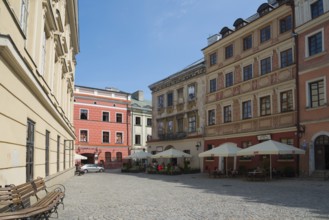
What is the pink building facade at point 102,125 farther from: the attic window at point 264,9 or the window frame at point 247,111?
the attic window at point 264,9

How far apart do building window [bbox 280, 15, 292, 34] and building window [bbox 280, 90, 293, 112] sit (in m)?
4.60

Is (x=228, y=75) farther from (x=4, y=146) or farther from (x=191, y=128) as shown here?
(x=4, y=146)

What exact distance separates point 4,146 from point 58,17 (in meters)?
11.3

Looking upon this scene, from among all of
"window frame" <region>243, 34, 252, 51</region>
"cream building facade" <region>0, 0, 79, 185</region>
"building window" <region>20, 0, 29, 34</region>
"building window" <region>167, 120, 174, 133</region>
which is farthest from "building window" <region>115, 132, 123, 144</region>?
"building window" <region>20, 0, 29, 34</region>

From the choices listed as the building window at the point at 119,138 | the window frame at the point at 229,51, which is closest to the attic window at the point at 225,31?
the window frame at the point at 229,51

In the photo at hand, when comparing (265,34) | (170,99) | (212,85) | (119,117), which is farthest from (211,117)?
(119,117)

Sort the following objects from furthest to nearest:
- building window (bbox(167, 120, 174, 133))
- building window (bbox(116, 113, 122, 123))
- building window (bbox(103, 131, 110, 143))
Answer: building window (bbox(116, 113, 122, 123)), building window (bbox(103, 131, 110, 143)), building window (bbox(167, 120, 174, 133))

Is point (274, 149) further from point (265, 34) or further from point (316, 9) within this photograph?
point (265, 34)

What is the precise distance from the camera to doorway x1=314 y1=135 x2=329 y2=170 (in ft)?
72.6

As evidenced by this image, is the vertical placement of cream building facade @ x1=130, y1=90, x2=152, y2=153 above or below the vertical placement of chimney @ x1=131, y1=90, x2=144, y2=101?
below

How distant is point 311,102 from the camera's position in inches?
920

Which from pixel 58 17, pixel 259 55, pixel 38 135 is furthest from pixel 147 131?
pixel 38 135

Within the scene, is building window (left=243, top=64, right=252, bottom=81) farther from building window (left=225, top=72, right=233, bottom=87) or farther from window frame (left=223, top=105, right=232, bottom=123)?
window frame (left=223, top=105, right=232, bottom=123)

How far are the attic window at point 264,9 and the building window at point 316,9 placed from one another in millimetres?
5277
